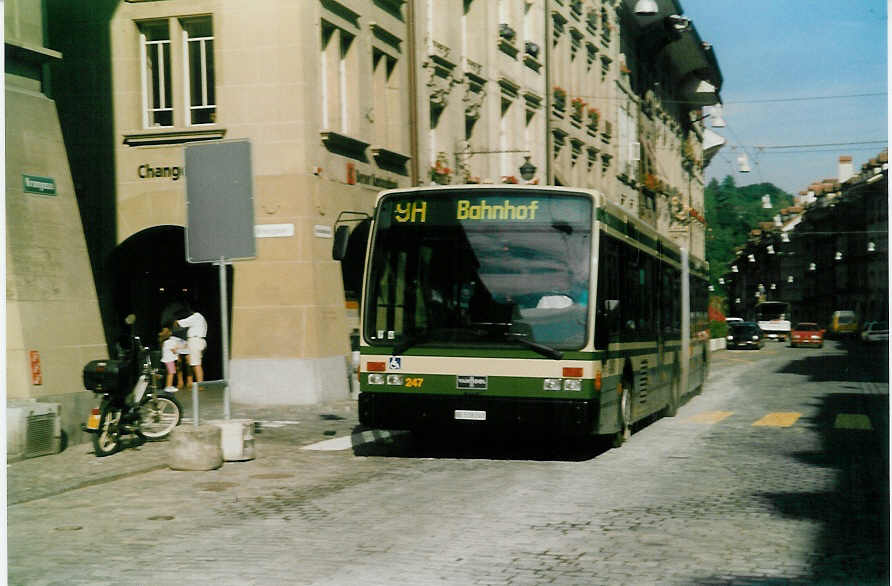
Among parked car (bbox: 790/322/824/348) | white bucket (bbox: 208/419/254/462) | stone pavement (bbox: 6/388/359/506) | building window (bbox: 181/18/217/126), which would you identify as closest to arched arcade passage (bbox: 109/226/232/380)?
building window (bbox: 181/18/217/126)

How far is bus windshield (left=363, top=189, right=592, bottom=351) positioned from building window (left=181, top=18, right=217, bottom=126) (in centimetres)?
896

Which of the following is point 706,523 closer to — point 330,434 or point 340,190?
point 330,434

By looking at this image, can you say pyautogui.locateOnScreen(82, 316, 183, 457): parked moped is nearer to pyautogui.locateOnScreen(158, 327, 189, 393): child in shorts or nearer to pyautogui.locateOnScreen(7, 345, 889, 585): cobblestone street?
pyautogui.locateOnScreen(7, 345, 889, 585): cobblestone street

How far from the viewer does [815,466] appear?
478 inches

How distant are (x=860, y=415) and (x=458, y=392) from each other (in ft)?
30.0

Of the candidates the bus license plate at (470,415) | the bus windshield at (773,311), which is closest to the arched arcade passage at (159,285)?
the bus license plate at (470,415)

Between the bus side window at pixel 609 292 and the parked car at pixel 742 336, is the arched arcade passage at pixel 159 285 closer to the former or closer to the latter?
the bus side window at pixel 609 292

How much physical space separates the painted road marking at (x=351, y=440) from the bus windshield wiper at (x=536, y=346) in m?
2.75

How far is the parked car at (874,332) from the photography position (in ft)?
245

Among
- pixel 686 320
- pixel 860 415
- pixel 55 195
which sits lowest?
pixel 860 415

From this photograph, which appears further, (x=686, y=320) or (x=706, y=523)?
(x=686, y=320)

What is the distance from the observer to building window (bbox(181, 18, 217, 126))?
69.3ft

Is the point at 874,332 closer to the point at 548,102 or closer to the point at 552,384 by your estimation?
the point at 548,102

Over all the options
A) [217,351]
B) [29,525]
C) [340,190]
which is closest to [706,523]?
[29,525]
